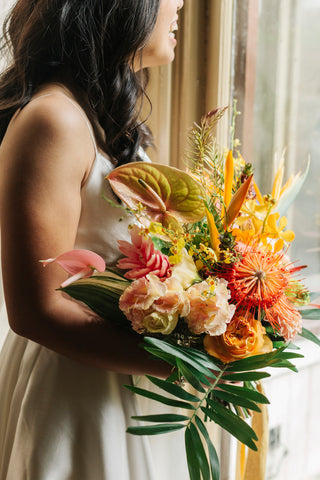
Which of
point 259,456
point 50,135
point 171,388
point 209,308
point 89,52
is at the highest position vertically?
point 89,52

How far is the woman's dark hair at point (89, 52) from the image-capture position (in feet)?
2.74

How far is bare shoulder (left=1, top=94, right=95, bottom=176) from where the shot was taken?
2.33 feet

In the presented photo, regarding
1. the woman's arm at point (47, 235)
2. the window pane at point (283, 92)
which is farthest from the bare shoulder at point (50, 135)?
the window pane at point (283, 92)

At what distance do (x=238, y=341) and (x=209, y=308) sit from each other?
0.24 ft

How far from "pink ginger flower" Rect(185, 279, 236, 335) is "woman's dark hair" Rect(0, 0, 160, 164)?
1.14 ft

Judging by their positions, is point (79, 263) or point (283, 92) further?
point (283, 92)

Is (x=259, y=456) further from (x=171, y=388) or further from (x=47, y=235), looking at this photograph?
(x=47, y=235)

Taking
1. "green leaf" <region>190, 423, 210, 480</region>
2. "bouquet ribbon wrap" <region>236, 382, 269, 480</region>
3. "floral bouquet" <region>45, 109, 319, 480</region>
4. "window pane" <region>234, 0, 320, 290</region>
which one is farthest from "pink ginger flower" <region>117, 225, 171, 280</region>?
"window pane" <region>234, 0, 320, 290</region>

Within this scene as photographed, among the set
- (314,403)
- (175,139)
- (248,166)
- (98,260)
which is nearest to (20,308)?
(98,260)

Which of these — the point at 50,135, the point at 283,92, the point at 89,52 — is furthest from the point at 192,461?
the point at 283,92

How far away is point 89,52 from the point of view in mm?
844

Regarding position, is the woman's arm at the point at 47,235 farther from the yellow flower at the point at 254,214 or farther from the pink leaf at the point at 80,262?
the yellow flower at the point at 254,214

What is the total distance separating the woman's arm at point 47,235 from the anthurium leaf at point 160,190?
0.11 metres

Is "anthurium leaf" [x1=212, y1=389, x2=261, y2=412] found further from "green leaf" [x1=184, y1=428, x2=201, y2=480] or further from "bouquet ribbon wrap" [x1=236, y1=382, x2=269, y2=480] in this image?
"bouquet ribbon wrap" [x1=236, y1=382, x2=269, y2=480]
